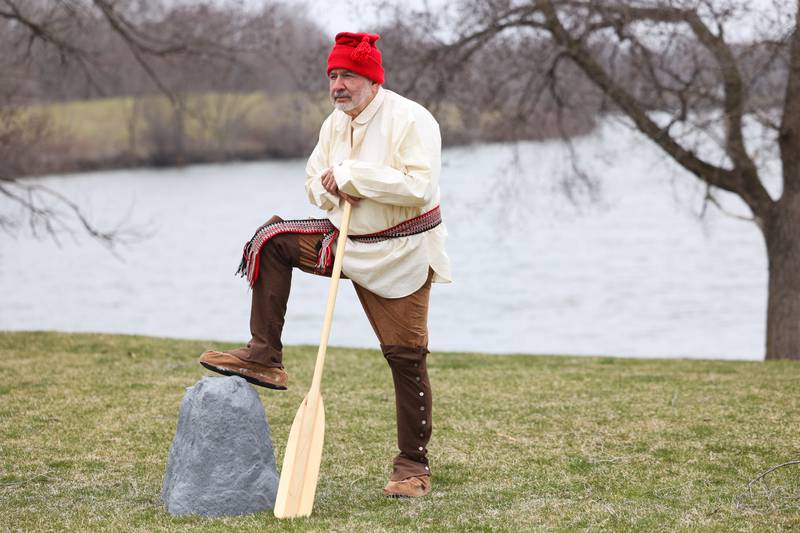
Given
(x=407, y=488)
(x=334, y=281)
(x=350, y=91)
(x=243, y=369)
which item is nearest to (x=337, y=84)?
(x=350, y=91)

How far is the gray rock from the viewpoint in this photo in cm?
395

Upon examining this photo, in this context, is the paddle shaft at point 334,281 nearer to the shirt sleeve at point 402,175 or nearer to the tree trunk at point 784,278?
the shirt sleeve at point 402,175

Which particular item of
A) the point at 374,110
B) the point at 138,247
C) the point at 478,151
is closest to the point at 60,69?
the point at 478,151

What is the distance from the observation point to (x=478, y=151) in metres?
10.9

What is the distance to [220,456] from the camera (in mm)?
3955

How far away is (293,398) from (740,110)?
437 centimetres

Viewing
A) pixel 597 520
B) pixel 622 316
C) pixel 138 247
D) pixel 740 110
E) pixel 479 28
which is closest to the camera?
pixel 597 520

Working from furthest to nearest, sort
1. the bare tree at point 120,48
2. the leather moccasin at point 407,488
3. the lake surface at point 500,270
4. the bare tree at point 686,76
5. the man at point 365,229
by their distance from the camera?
the lake surface at point 500,270 → the bare tree at point 120,48 → the bare tree at point 686,76 → the leather moccasin at point 407,488 → the man at point 365,229

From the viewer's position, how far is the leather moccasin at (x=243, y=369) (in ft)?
13.1

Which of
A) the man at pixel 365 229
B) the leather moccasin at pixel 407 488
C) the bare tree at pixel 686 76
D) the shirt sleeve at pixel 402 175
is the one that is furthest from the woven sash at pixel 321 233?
the bare tree at pixel 686 76

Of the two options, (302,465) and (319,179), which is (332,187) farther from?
(302,465)

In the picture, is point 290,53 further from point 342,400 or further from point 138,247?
point 138,247

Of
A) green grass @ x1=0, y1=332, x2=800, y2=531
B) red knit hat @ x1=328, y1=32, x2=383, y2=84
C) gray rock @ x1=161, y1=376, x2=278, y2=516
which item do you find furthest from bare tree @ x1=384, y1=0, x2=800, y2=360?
gray rock @ x1=161, y1=376, x2=278, y2=516

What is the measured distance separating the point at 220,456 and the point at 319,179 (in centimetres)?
109
